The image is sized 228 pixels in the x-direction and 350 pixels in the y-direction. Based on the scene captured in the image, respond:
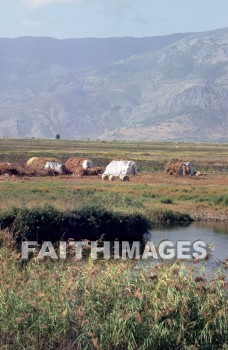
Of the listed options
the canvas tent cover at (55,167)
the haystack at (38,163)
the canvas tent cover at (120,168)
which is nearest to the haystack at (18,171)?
→ the canvas tent cover at (55,167)

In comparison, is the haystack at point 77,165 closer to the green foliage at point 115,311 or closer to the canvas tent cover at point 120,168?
the canvas tent cover at point 120,168

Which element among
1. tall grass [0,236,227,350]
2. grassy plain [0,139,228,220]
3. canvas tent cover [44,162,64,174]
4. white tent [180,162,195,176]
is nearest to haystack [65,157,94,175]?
canvas tent cover [44,162,64,174]

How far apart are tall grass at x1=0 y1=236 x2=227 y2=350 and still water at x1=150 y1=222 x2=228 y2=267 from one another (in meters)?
13.3

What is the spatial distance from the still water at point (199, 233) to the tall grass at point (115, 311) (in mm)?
13287

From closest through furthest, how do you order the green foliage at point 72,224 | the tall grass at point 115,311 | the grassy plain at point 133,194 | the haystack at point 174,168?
the tall grass at point 115,311, the green foliage at point 72,224, the grassy plain at point 133,194, the haystack at point 174,168

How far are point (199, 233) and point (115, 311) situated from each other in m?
22.0

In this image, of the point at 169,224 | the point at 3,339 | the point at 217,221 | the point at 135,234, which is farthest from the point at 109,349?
the point at 217,221

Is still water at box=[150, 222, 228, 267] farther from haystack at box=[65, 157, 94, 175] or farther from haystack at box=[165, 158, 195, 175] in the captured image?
haystack at box=[165, 158, 195, 175]

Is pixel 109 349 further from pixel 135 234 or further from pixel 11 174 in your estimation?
pixel 11 174

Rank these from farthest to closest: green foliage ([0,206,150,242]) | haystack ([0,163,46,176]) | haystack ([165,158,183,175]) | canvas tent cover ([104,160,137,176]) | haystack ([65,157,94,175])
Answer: haystack ([165,158,183,175])
haystack ([65,157,94,175])
canvas tent cover ([104,160,137,176])
haystack ([0,163,46,176])
green foliage ([0,206,150,242])

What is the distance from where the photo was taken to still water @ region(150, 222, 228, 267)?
3404cm

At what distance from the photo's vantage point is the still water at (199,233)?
34041 mm

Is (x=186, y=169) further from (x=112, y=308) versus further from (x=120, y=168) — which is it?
(x=112, y=308)

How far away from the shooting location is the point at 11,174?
215 ft
